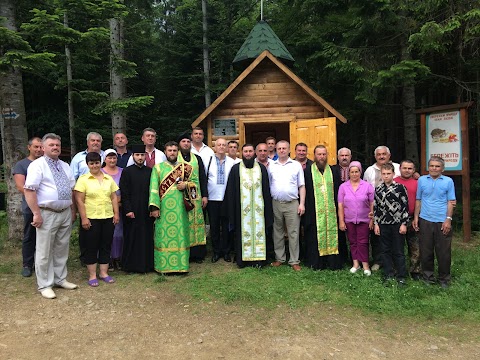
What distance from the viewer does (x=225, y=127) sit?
9414 mm

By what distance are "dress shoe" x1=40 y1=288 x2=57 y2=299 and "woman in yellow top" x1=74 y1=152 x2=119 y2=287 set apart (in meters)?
0.53

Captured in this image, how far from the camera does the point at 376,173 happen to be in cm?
581

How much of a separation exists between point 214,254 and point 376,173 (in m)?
2.88

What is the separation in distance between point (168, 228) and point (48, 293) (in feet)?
5.54

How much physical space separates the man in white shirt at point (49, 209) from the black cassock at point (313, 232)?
129 inches

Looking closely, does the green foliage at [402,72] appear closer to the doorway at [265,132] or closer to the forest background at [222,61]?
the forest background at [222,61]

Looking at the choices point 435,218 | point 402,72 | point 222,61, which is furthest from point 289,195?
point 222,61

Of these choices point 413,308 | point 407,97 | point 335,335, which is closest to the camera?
point 335,335

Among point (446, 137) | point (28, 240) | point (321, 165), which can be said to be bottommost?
point (28, 240)

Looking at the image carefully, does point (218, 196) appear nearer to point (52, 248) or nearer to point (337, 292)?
point (337, 292)

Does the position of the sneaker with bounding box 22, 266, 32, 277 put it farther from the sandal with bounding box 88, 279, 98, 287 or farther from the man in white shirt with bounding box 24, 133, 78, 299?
the sandal with bounding box 88, 279, 98, 287

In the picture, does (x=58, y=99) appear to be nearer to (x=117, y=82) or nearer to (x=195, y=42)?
(x=195, y=42)

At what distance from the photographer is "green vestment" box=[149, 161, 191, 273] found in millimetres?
5590

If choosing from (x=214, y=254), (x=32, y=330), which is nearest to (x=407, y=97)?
(x=214, y=254)
